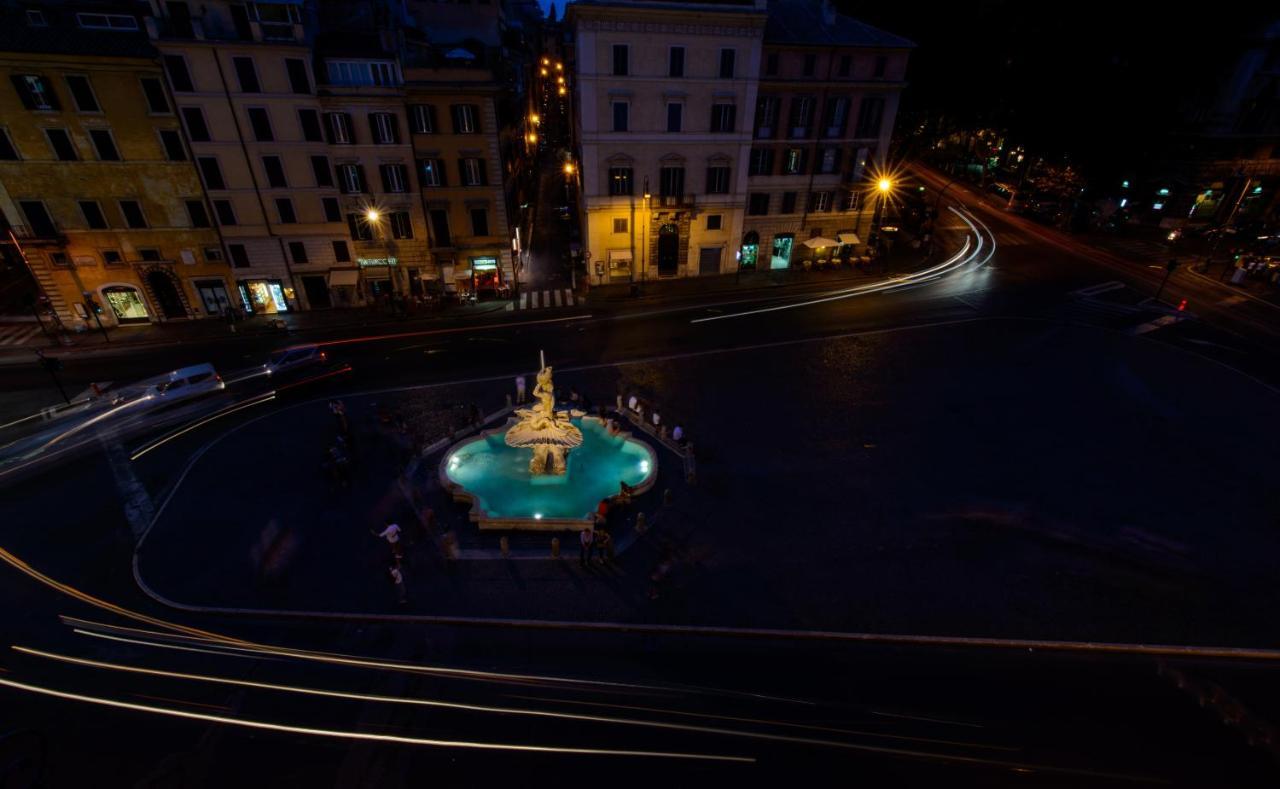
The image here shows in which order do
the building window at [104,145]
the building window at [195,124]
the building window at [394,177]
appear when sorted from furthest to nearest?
the building window at [394,177] < the building window at [195,124] < the building window at [104,145]

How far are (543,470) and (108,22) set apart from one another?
39125mm

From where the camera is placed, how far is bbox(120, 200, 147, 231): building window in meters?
35.4

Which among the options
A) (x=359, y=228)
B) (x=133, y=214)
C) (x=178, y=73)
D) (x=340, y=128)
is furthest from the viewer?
(x=359, y=228)

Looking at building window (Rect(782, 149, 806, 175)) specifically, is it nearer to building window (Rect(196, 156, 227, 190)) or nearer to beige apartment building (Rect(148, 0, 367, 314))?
beige apartment building (Rect(148, 0, 367, 314))

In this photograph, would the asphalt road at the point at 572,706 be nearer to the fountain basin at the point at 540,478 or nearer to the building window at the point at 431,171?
the fountain basin at the point at 540,478

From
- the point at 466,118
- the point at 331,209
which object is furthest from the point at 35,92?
the point at 466,118

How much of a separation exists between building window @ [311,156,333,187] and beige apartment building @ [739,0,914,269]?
30.7m

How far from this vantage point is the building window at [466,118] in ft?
123

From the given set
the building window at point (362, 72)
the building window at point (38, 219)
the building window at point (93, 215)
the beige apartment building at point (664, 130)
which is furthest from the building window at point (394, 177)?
the building window at point (38, 219)

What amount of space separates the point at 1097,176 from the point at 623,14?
53484 mm

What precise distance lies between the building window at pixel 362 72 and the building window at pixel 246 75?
410 centimetres

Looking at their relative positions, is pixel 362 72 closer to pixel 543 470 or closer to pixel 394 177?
pixel 394 177

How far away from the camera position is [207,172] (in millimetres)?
35406

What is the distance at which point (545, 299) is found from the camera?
141 ft
